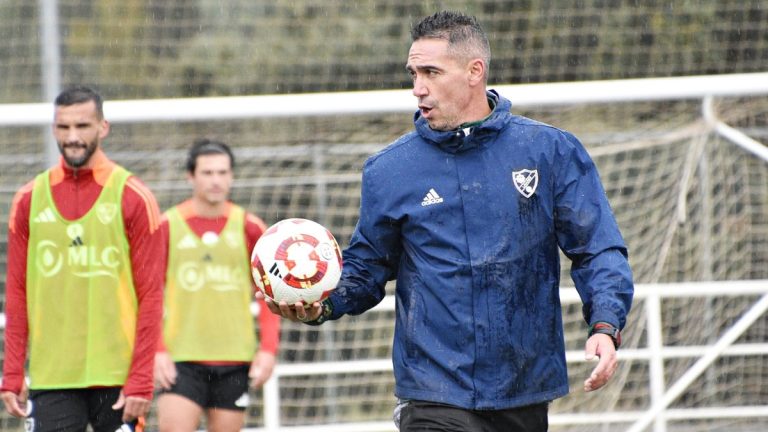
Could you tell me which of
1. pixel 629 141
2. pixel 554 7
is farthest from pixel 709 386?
pixel 554 7

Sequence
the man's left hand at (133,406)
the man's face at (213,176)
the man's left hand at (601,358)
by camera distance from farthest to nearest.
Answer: the man's face at (213,176) < the man's left hand at (133,406) < the man's left hand at (601,358)

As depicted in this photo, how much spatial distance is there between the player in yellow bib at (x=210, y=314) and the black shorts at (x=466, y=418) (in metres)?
2.95

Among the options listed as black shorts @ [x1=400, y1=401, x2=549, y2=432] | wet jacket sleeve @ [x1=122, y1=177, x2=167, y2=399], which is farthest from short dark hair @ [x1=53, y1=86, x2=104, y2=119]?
black shorts @ [x1=400, y1=401, x2=549, y2=432]

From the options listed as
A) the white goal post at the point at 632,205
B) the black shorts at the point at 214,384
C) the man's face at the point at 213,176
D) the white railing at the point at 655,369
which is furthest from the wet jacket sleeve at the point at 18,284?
the white railing at the point at 655,369

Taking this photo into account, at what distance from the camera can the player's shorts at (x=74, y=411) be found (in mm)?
5406

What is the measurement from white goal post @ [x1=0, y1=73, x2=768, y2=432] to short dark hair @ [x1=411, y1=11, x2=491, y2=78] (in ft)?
10.5

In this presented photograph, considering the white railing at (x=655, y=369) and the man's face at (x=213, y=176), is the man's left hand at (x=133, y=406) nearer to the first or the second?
the man's face at (x=213, y=176)

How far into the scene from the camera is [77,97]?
18.0 ft

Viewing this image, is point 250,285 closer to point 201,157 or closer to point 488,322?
point 201,157

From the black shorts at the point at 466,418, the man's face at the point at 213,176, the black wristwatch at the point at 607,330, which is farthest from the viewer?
the man's face at the point at 213,176

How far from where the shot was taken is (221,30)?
14.4 meters

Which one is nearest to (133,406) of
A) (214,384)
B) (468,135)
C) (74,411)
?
(74,411)

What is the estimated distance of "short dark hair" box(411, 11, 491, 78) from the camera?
161 inches

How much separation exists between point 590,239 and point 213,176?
360 cm
